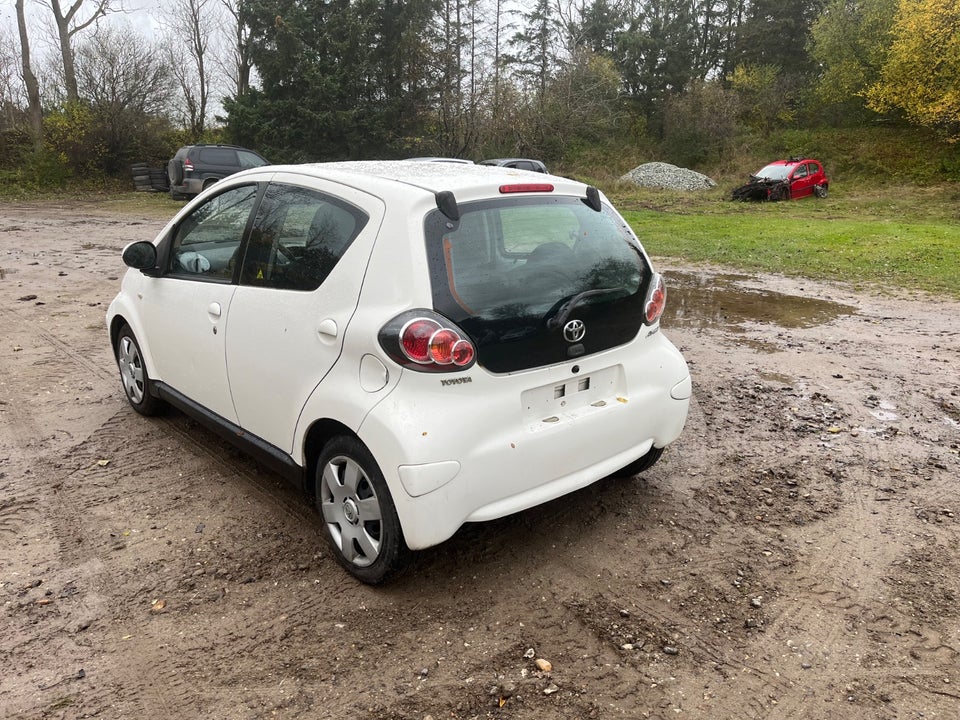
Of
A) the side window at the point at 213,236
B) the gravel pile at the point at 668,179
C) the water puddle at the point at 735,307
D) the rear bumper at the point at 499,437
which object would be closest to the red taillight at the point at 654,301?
the rear bumper at the point at 499,437

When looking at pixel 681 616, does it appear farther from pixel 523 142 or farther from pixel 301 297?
pixel 523 142

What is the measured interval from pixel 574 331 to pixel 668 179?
1087 inches

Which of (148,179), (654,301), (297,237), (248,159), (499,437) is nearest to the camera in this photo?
(499,437)

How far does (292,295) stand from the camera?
10.9 feet

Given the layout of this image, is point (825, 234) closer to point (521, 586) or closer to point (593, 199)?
point (593, 199)

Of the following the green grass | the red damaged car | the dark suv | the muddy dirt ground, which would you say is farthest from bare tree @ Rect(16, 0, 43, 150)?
the muddy dirt ground

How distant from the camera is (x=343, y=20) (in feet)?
94.1

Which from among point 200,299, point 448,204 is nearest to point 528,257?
point 448,204

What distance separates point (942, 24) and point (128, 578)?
33707mm

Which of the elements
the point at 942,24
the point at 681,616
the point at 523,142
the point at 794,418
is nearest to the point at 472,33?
the point at 523,142

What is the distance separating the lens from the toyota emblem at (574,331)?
3088 mm

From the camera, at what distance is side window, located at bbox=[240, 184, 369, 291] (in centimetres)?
318

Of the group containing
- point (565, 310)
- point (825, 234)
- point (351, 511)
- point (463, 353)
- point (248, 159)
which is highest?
point (248, 159)

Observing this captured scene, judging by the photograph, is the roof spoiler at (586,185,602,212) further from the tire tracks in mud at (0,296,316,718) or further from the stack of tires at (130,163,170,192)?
the stack of tires at (130,163,170,192)
